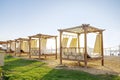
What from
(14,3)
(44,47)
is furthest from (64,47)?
(14,3)

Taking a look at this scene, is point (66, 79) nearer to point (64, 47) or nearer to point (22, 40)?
point (64, 47)

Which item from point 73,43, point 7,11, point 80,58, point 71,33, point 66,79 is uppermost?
point 7,11

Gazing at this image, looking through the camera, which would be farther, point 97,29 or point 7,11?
point 7,11

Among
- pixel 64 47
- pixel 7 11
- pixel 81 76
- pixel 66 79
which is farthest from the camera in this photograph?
pixel 7 11

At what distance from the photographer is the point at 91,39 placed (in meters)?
11.1

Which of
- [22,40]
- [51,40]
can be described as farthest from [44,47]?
[22,40]

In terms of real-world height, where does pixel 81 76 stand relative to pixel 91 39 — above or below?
below

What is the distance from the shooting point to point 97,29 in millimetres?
10891

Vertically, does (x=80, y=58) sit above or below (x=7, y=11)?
below

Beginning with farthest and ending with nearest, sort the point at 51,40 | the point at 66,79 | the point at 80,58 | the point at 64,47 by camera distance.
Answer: the point at 51,40 → the point at 64,47 → the point at 80,58 → the point at 66,79

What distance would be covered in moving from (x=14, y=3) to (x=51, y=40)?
201 inches

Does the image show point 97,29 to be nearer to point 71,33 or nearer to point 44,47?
point 71,33

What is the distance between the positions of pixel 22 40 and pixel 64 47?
10024 millimetres

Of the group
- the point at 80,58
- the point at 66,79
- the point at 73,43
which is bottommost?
the point at 66,79
